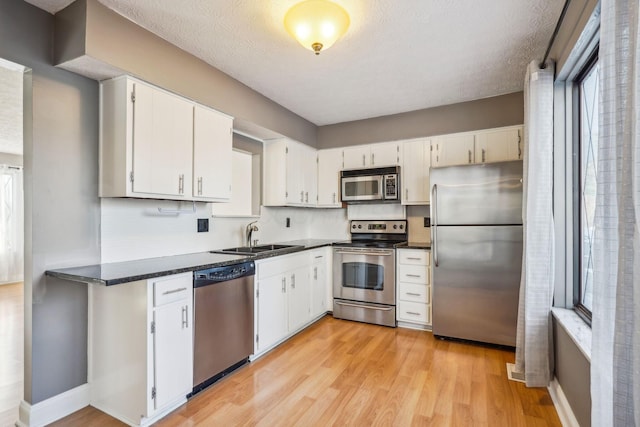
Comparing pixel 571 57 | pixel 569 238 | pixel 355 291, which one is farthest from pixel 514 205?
pixel 355 291

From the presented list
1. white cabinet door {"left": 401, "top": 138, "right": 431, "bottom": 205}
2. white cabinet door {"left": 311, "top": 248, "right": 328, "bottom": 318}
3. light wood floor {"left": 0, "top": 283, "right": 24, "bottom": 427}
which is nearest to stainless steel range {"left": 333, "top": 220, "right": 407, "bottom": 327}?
white cabinet door {"left": 311, "top": 248, "right": 328, "bottom": 318}

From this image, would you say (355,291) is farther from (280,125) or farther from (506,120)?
(506,120)

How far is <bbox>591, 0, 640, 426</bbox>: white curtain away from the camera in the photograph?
0.79m

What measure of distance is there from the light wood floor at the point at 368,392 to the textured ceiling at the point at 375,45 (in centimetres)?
249

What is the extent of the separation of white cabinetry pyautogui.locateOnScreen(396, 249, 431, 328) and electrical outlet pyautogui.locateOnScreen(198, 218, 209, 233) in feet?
6.69

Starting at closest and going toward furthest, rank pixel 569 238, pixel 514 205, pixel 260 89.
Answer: pixel 569 238, pixel 514 205, pixel 260 89

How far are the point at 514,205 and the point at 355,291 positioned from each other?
6.16ft

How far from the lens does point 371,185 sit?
3938 mm

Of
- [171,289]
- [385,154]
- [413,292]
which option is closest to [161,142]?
[171,289]

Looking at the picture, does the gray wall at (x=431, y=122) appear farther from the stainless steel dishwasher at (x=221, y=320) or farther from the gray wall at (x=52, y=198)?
the gray wall at (x=52, y=198)

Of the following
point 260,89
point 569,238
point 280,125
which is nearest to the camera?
point 569,238

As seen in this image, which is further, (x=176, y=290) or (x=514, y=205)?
(x=514, y=205)

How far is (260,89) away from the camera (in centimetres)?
312

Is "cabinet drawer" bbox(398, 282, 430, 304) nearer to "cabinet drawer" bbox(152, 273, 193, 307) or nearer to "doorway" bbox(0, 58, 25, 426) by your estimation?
"cabinet drawer" bbox(152, 273, 193, 307)
